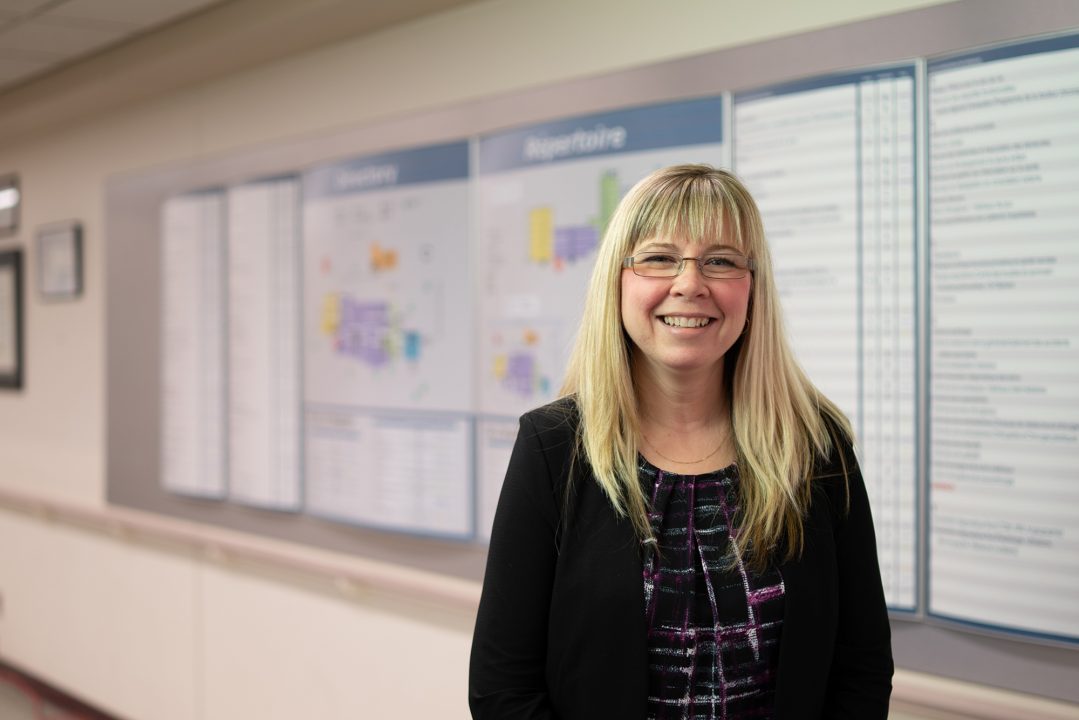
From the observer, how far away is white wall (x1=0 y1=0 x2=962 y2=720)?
2.55 metres

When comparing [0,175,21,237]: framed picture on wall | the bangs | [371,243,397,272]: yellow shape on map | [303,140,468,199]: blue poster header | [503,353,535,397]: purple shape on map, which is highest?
[0,175,21,237]: framed picture on wall

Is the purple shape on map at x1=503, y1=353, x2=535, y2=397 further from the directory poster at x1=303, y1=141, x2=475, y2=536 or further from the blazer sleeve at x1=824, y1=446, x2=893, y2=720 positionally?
the blazer sleeve at x1=824, y1=446, x2=893, y2=720

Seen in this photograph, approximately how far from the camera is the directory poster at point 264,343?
3275 millimetres

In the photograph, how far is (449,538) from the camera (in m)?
2.78

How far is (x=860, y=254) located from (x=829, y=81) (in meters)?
0.38

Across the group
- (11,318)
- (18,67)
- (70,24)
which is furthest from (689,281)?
(11,318)

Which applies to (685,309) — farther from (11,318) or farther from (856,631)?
(11,318)

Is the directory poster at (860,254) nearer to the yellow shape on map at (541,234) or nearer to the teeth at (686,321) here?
the yellow shape on map at (541,234)

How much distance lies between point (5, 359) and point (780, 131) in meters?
4.44

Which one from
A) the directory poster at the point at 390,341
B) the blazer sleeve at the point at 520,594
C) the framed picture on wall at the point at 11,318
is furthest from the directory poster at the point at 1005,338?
the framed picture on wall at the point at 11,318

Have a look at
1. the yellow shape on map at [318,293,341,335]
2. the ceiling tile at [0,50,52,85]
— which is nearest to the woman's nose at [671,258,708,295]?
the yellow shape on map at [318,293,341,335]

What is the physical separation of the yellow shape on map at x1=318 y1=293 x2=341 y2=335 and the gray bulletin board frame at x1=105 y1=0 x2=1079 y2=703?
1.54 feet

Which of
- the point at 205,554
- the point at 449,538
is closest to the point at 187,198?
the point at 205,554

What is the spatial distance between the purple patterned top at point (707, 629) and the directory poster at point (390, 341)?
1521 millimetres
